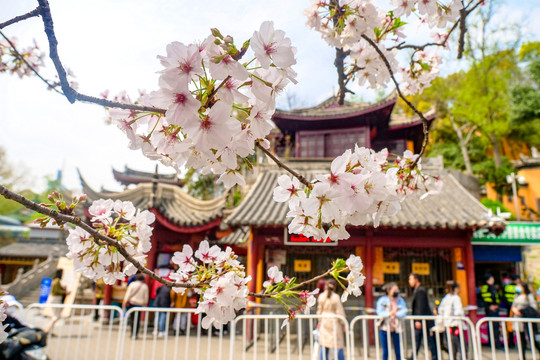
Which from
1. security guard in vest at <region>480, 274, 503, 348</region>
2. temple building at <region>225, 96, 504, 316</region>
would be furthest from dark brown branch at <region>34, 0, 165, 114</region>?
security guard in vest at <region>480, 274, 503, 348</region>

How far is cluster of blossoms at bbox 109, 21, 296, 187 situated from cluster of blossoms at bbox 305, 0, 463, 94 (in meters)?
0.82

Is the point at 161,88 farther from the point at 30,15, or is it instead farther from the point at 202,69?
the point at 30,15

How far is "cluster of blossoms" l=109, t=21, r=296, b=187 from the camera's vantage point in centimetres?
81

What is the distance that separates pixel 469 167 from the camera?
20.9 metres

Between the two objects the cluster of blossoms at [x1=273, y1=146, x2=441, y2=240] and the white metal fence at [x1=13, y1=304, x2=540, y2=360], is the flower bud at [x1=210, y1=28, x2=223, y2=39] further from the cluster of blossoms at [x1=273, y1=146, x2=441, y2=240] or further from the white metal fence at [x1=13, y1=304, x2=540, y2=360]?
the white metal fence at [x1=13, y1=304, x2=540, y2=360]

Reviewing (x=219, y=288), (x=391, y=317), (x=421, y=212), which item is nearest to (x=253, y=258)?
(x=391, y=317)

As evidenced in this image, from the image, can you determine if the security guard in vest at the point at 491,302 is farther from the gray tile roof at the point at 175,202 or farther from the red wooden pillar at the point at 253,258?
the gray tile roof at the point at 175,202

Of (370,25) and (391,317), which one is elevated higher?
(370,25)

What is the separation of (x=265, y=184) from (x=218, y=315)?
967 cm

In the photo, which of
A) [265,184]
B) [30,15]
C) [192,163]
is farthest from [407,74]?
[265,184]

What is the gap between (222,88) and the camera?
0.86 m

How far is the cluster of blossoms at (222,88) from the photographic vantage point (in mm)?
810

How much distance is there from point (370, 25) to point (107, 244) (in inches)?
58.6

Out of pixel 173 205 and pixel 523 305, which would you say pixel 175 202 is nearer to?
pixel 173 205
